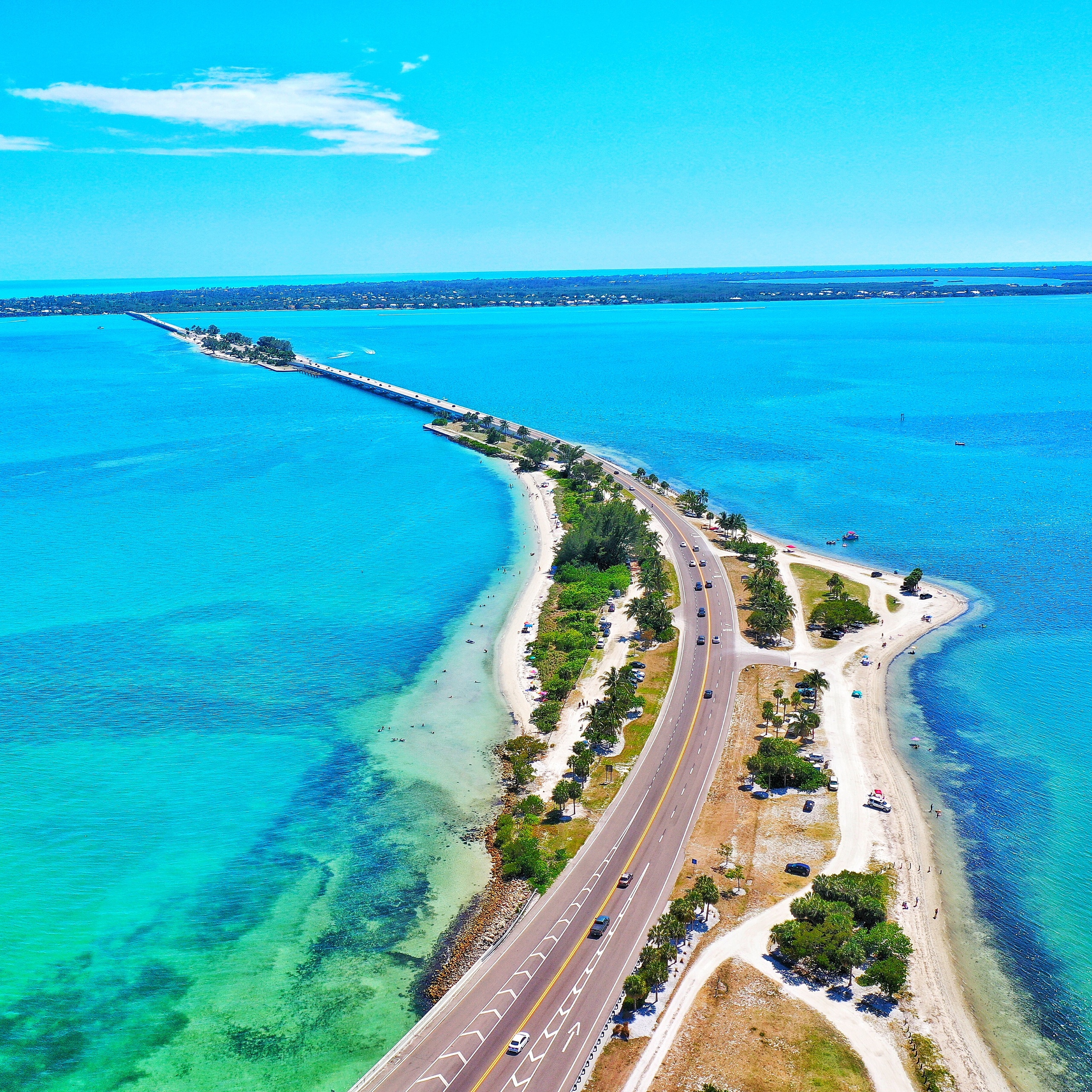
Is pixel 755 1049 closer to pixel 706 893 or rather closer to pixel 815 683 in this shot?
pixel 706 893

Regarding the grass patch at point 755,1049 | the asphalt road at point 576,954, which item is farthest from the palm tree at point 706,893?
the grass patch at point 755,1049

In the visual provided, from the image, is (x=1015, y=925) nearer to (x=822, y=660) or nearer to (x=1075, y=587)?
(x=822, y=660)

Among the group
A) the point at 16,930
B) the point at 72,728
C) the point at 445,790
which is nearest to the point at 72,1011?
the point at 16,930

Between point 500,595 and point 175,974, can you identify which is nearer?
point 175,974

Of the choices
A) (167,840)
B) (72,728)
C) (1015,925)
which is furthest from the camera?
(72,728)

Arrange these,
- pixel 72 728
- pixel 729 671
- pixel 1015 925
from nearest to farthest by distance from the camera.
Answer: pixel 1015 925, pixel 72 728, pixel 729 671
